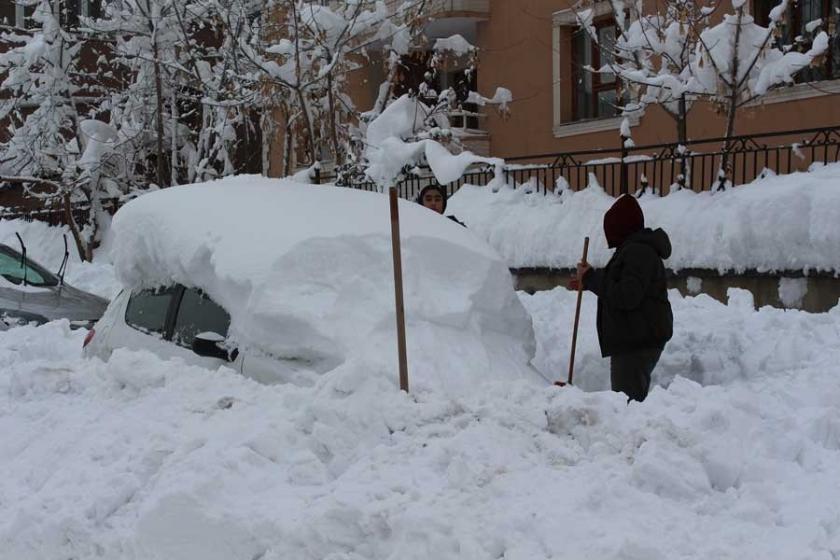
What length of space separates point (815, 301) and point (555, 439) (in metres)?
6.12

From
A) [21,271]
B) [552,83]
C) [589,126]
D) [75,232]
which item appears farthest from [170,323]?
[75,232]

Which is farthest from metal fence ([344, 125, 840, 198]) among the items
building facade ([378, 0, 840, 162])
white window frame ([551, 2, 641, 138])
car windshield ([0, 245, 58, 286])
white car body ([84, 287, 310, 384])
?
white car body ([84, 287, 310, 384])

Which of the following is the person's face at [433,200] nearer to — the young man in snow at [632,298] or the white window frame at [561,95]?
the young man in snow at [632,298]

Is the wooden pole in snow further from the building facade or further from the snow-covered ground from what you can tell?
the building facade

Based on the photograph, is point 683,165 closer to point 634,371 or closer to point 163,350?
point 634,371

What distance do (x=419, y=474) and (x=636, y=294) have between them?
2292 millimetres

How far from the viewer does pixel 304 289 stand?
500cm

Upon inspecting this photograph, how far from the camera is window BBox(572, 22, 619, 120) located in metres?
15.5

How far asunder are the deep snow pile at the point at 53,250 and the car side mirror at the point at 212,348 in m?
10.9

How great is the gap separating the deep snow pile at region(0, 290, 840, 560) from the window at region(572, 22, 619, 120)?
11.2m

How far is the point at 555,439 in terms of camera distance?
398 centimetres

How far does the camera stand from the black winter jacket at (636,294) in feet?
18.2

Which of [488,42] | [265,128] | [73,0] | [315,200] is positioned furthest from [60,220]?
[315,200]

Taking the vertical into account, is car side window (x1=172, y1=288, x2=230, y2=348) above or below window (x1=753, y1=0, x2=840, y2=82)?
below
